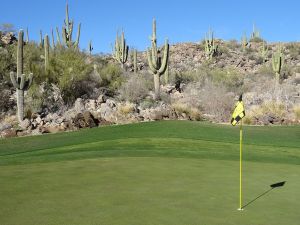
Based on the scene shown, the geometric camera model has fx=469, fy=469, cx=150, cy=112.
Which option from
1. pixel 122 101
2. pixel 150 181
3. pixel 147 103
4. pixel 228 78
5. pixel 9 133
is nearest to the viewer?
pixel 150 181

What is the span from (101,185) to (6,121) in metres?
18.0

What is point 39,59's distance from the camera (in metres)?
36.9

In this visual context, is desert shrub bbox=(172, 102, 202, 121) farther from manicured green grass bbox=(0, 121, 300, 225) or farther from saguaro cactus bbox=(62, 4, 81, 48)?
saguaro cactus bbox=(62, 4, 81, 48)

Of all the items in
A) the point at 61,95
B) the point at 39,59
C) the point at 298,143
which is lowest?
the point at 298,143

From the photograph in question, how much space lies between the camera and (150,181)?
916 cm

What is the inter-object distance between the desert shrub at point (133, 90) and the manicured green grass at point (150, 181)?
13522 millimetres

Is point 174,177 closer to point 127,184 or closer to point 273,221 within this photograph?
point 127,184

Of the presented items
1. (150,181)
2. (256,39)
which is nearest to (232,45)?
(256,39)

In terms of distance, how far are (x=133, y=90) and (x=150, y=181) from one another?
23.7 m

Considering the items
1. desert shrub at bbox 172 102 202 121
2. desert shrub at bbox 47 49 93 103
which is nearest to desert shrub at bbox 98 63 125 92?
desert shrub at bbox 47 49 93 103

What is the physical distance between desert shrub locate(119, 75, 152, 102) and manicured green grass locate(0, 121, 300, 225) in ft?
44.4

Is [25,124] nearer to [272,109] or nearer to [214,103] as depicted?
[214,103]

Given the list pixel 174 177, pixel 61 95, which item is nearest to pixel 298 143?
pixel 174 177

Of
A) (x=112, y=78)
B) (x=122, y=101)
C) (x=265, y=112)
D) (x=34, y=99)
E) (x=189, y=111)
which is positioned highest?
(x=112, y=78)
